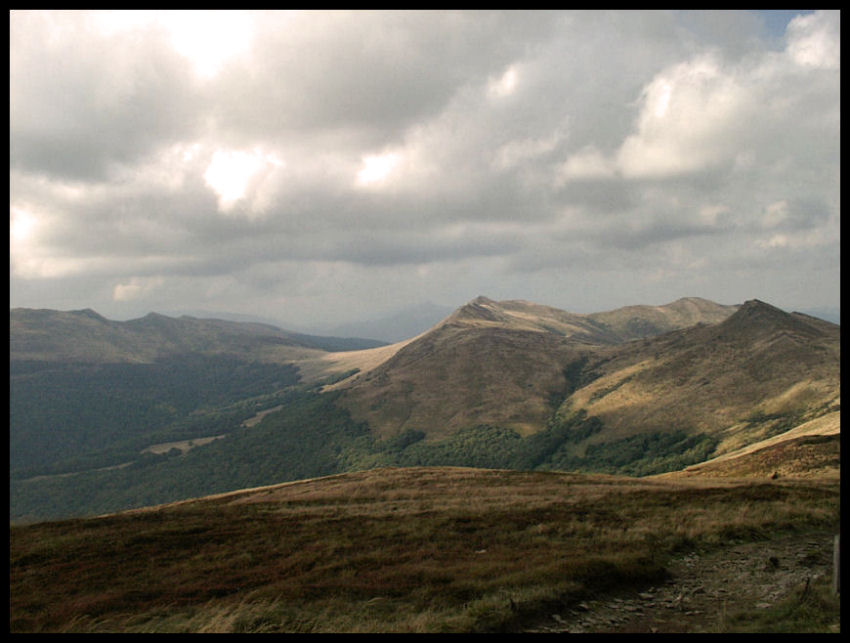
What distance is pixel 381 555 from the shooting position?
78.4 ft

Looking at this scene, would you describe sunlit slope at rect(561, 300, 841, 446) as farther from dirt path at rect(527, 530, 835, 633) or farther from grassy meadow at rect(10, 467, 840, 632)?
dirt path at rect(527, 530, 835, 633)

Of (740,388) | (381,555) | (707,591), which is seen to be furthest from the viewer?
(740,388)

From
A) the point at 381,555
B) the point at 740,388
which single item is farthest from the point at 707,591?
the point at 740,388

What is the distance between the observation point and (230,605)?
1770 centimetres

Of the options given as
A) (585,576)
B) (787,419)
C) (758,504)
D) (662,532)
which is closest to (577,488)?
(758,504)

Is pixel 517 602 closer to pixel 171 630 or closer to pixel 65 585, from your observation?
pixel 171 630

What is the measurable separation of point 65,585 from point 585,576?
23.1m

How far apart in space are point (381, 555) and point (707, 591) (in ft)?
45.5

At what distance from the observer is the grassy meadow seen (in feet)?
55.0

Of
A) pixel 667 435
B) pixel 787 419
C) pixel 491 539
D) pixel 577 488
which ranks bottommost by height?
pixel 667 435

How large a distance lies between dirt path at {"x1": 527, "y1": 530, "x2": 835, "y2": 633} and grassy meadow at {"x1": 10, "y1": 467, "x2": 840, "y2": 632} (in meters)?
0.76

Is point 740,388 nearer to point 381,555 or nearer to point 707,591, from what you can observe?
point 707,591

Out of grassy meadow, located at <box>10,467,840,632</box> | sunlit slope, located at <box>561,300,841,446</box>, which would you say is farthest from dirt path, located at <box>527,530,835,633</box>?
sunlit slope, located at <box>561,300,841,446</box>

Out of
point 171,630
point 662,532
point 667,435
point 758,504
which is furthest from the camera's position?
point 667,435
